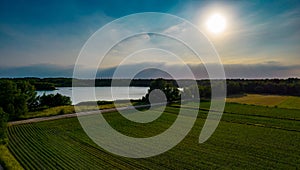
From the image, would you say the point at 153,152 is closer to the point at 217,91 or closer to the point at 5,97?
the point at 5,97

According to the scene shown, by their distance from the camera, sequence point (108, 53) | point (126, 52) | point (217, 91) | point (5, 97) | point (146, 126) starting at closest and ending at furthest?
point (108, 53), point (126, 52), point (146, 126), point (5, 97), point (217, 91)

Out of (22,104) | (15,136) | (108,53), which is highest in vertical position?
(108,53)

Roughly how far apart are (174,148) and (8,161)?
13.3 meters

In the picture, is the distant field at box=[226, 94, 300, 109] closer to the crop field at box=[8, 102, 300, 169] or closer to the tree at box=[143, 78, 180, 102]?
the tree at box=[143, 78, 180, 102]

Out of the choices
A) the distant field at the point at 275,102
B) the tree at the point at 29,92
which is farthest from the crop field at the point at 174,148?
the distant field at the point at 275,102

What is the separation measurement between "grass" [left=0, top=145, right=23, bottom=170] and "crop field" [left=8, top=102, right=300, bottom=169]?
0.45 metres

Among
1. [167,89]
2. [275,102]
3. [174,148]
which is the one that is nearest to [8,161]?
[174,148]

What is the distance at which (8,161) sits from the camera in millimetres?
17141

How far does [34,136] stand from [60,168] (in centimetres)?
1171

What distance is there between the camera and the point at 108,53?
14398 millimetres

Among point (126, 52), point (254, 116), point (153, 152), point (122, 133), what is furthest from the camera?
point (254, 116)

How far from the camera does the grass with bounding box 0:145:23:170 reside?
53.2 ft

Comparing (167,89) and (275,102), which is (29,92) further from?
(275,102)

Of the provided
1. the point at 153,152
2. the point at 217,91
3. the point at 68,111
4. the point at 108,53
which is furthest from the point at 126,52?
the point at 217,91
